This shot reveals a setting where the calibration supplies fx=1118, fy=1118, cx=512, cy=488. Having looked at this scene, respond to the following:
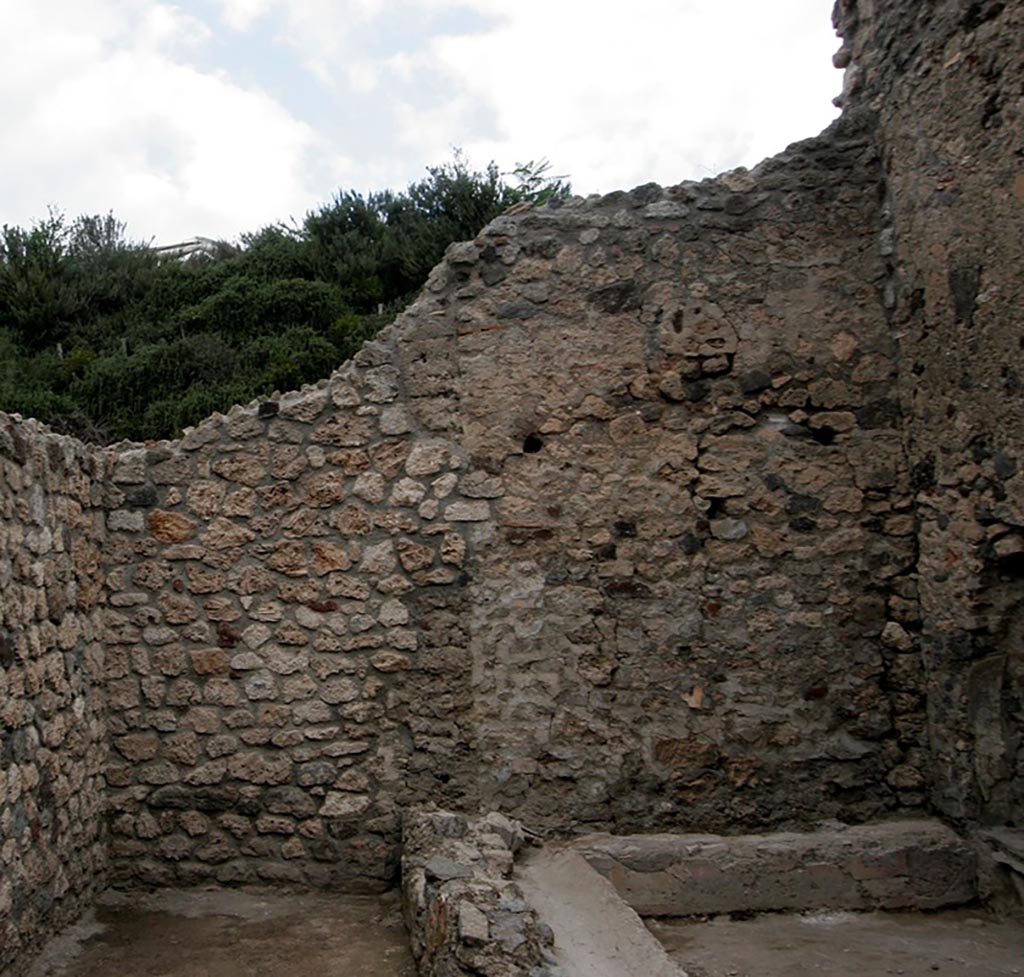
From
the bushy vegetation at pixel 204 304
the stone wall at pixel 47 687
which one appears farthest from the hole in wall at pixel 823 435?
the bushy vegetation at pixel 204 304

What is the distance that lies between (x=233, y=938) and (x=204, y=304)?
9508 millimetres

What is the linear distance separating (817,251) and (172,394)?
7.62 m

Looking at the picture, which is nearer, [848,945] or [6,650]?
[6,650]

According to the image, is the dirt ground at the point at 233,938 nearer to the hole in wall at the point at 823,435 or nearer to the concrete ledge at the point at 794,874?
the concrete ledge at the point at 794,874

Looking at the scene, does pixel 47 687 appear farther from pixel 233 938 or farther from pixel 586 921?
pixel 586 921

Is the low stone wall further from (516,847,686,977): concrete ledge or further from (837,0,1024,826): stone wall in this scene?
(837,0,1024,826): stone wall

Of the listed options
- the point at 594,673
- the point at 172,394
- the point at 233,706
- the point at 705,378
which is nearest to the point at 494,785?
the point at 594,673

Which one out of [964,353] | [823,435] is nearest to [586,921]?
[823,435]

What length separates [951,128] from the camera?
4547 millimetres

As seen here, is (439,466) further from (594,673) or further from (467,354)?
(594,673)

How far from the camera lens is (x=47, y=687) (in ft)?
13.6

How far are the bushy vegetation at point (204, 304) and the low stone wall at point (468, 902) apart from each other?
271 inches

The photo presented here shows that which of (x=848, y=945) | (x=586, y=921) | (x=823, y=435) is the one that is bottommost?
(x=848, y=945)

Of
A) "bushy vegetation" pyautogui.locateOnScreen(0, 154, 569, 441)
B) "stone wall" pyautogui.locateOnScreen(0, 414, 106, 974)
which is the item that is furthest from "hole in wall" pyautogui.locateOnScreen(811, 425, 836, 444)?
"bushy vegetation" pyautogui.locateOnScreen(0, 154, 569, 441)
